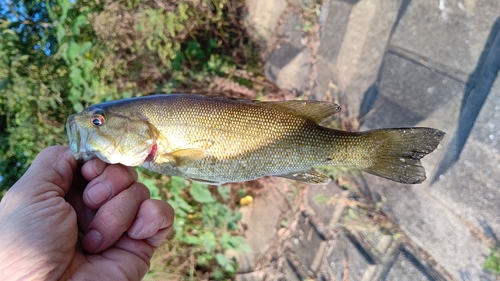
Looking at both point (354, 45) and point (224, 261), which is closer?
point (354, 45)

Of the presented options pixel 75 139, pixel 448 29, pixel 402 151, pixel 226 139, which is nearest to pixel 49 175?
pixel 75 139

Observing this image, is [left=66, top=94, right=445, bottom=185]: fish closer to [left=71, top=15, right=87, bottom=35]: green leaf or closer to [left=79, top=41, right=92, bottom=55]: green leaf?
[left=79, top=41, right=92, bottom=55]: green leaf

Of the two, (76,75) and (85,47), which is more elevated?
(85,47)

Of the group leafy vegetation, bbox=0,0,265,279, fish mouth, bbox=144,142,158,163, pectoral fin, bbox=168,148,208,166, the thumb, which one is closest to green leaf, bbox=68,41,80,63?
leafy vegetation, bbox=0,0,265,279

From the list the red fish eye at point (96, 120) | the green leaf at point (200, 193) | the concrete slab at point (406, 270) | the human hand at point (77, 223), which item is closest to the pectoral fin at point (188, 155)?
the human hand at point (77, 223)

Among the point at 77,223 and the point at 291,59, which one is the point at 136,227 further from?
the point at 291,59

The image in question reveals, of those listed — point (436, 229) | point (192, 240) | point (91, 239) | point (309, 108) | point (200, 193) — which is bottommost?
point (192, 240)
